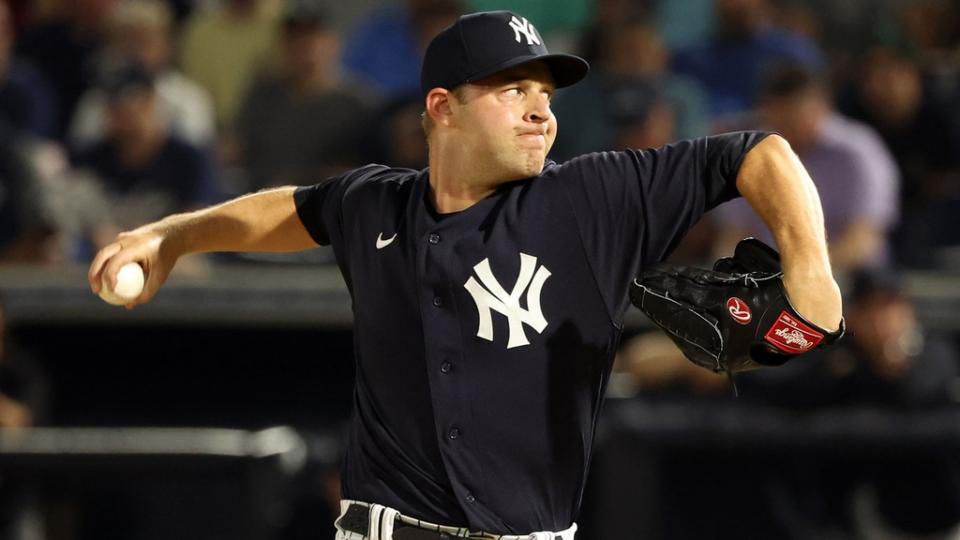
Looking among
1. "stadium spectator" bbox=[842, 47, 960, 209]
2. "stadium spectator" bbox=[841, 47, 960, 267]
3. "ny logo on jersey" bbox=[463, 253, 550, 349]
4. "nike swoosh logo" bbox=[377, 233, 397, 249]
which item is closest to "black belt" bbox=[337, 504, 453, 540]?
"ny logo on jersey" bbox=[463, 253, 550, 349]

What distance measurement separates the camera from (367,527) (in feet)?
10.1

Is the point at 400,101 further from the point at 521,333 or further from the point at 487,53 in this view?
the point at 521,333

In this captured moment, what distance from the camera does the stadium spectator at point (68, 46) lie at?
8.09 metres

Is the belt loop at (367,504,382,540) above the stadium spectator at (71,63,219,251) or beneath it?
beneath

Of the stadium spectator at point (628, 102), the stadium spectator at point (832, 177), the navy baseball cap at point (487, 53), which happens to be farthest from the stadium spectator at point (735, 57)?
the navy baseball cap at point (487, 53)

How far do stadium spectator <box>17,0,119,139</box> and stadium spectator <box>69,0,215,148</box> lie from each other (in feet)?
0.45

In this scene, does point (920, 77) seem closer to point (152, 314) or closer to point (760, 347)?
point (152, 314)

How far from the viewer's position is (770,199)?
2.77 meters

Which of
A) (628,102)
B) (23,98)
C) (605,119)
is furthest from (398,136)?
(23,98)

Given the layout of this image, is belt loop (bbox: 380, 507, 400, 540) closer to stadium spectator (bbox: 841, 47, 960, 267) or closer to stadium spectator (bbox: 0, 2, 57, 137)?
stadium spectator (bbox: 841, 47, 960, 267)

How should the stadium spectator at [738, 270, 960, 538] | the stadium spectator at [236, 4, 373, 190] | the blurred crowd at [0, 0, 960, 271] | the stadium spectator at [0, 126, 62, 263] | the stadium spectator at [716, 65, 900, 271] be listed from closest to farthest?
the stadium spectator at [738, 270, 960, 538]
the stadium spectator at [716, 65, 900, 271]
the blurred crowd at [0, 0, 960, 271]
the stadium spectator at [0, 126, 62, 263]
the stadium spectator at [236, 4, 373, 190]

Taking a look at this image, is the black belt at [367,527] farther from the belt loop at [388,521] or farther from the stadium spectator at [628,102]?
the stadium spectator at [628,102]

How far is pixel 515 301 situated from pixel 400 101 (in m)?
4.33

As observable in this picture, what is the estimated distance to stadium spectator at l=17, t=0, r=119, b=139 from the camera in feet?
26.6
